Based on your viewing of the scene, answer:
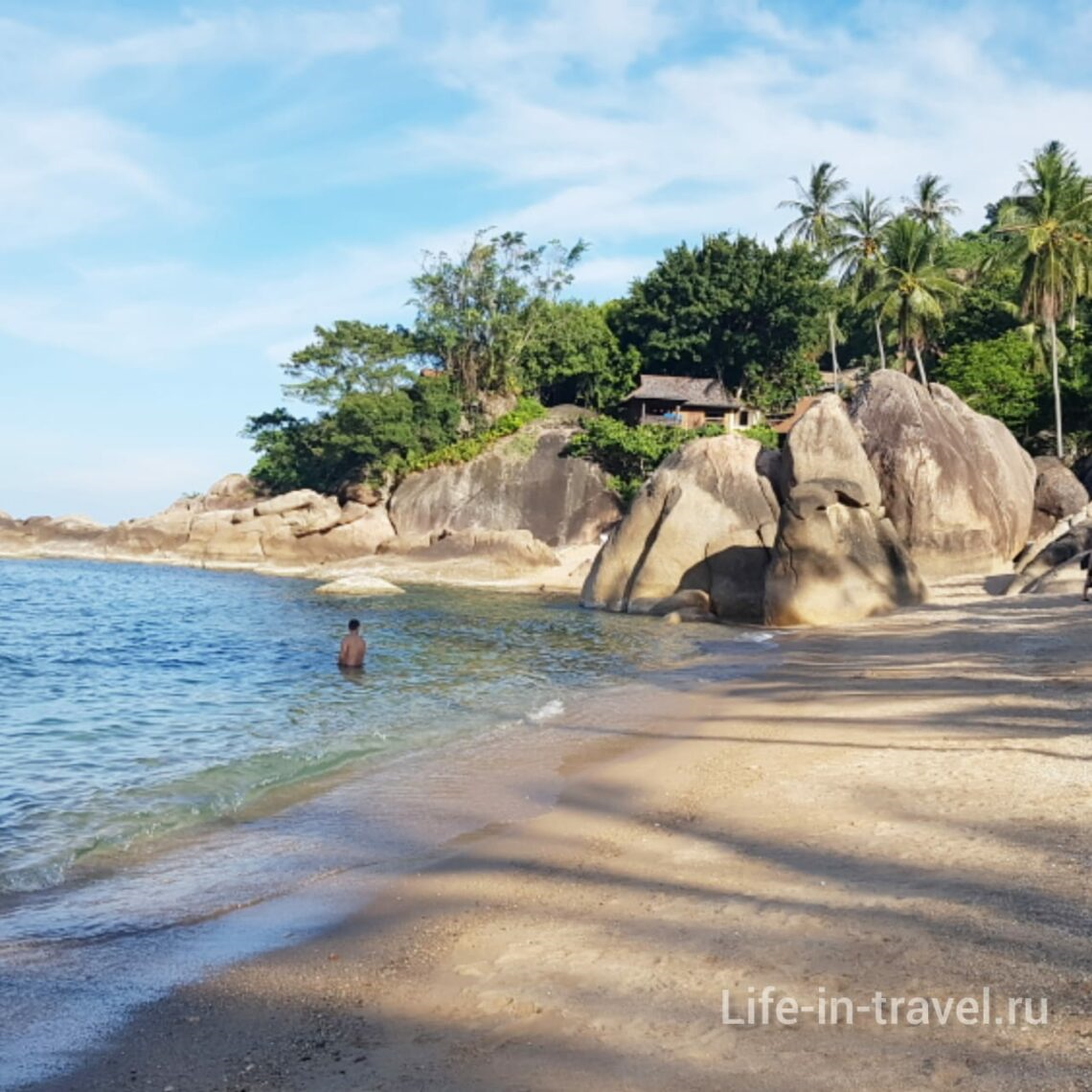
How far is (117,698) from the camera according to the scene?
13797mm

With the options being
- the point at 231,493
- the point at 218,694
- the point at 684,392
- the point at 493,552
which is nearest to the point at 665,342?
the point at 684,392

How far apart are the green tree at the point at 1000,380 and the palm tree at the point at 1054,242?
61.0 inches

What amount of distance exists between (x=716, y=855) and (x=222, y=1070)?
3230mm

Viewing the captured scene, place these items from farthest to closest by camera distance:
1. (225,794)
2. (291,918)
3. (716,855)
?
(225,794) < (716,855) < (291,918)

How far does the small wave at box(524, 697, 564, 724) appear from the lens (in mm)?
12148

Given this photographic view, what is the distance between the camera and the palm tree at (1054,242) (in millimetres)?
35188

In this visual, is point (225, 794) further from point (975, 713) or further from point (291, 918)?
point (975, 713)

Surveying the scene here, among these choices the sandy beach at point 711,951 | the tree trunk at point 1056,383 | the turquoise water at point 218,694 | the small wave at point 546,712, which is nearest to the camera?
the sandy beach at point 711,951

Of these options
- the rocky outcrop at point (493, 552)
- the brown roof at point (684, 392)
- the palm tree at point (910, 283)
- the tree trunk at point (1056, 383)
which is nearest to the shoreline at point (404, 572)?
the rocky outcrop at point (493, 552)

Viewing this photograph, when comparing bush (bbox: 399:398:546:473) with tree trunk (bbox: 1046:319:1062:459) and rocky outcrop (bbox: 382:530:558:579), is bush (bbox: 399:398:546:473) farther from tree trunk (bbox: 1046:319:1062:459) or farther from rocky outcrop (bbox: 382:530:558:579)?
tree trunk (bbox: 1046:319:1062:459)

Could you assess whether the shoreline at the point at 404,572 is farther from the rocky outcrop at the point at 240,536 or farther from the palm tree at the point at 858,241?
the palm tree at the point at 858,241

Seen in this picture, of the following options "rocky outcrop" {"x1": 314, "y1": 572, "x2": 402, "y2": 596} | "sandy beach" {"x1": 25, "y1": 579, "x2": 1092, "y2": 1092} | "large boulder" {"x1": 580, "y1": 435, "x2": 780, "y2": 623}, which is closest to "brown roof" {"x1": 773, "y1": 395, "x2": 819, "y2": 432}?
"large boulder" {"x1": 580, "y1": 435, "x2": 780, "y2": 623}

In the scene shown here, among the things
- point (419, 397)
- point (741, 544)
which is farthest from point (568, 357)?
point (741, 544)

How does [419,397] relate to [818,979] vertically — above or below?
above
